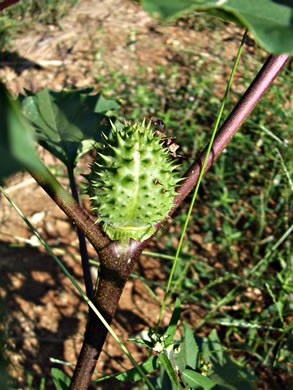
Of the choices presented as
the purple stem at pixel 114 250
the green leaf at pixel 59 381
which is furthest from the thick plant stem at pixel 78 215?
the green leaf at pixel 59 381

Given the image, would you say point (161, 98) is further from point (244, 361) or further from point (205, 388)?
point (205, 388)

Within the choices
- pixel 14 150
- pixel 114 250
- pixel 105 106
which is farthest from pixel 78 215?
pixel 105 106

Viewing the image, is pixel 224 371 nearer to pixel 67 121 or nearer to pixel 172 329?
pixel 172 329

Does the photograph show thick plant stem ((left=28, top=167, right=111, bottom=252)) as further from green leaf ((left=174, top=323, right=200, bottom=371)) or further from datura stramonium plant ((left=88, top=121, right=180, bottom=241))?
green leaf ((left=174, top=323, right=200, bottom=371))

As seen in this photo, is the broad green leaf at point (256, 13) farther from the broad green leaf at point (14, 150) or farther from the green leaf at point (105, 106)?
the green leaf at point (105, 106)

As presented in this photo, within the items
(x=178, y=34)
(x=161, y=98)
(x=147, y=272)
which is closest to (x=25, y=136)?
(x=147, y=272)

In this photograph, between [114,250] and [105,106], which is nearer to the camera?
[114,250]
